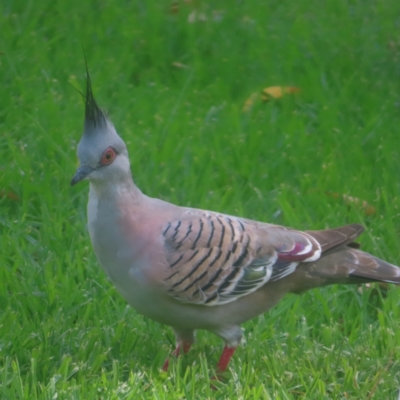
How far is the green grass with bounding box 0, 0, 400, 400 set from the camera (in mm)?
4211

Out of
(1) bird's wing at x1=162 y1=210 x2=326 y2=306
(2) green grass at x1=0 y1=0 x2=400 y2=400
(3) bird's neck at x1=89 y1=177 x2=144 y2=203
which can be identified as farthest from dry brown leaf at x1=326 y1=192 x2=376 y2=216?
(3) bird's neck at x1=89 y1=177 x2=144 y2=203

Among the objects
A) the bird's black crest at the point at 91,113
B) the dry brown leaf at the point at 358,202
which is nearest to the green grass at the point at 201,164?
the dry brown leaf at the point at 358,202

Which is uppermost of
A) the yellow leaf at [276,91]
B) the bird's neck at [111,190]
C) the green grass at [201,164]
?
the bird's neck at [111,190]

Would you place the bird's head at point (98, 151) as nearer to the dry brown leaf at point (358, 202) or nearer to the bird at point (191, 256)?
→ the bird at point (191, 256)

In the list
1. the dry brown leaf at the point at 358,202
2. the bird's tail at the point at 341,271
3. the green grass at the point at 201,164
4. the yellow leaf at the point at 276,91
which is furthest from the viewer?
the yellow leaf at the point at 276,91

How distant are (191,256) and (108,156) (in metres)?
0.61

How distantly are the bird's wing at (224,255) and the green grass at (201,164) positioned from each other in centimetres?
37

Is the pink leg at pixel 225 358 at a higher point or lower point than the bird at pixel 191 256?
lower

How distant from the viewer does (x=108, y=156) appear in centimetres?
411

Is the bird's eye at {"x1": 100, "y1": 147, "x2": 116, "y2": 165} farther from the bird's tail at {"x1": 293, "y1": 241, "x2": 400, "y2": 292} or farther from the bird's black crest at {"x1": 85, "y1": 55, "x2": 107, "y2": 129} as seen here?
the bird's tail at {"x1": 293, "y1": 241, "x2": 400, "y2": 292}

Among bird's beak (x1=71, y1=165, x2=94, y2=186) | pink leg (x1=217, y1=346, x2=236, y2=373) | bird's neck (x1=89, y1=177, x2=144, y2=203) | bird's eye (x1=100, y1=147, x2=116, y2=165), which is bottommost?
pink leg (x1=217, y1=346, x2=236, y2=373)

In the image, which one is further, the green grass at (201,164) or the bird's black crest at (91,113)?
the green grass at (201,164)

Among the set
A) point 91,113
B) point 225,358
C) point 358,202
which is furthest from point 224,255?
point 358,202

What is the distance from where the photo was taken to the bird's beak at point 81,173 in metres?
4.06
